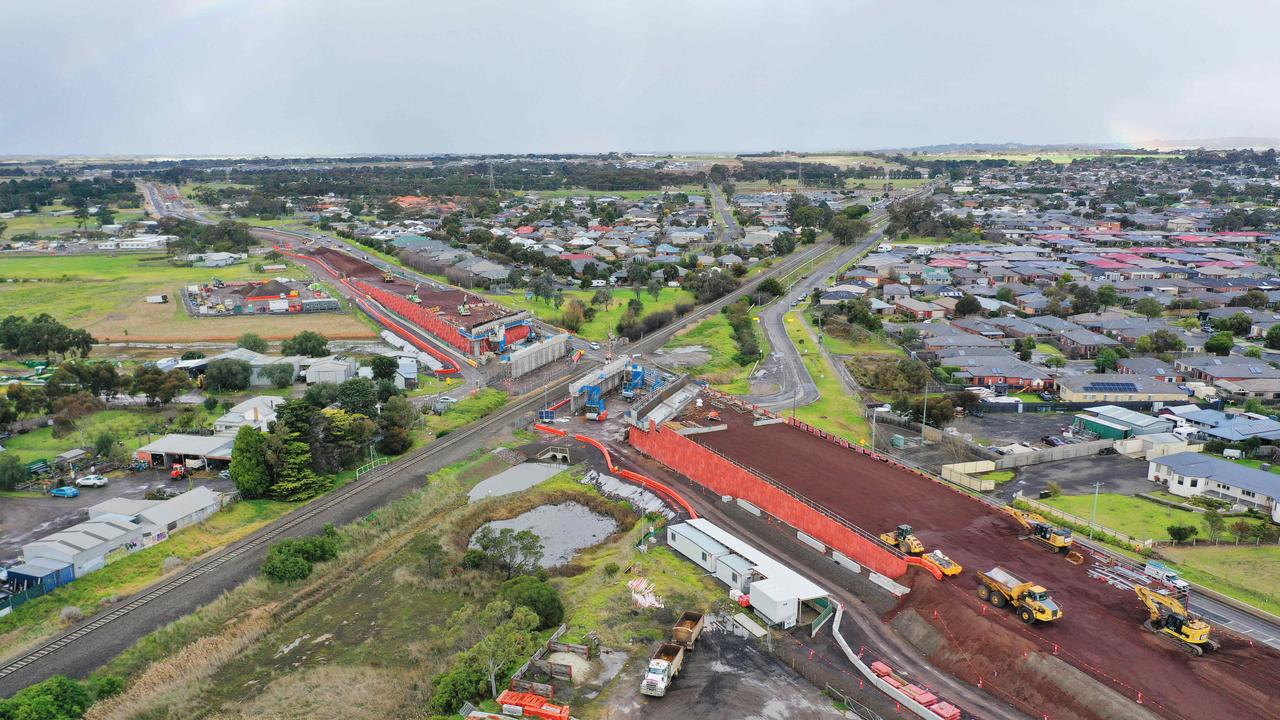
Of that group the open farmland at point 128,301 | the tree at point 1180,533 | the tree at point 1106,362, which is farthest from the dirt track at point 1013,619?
the open farmland at point 128,301

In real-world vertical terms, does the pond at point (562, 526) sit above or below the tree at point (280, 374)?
below

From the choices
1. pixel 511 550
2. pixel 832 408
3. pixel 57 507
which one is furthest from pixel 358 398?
pixel 832 408

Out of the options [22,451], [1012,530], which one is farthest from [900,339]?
[22,451]

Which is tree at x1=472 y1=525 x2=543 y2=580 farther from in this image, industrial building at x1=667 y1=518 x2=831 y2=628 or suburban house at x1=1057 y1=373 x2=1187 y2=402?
suburban house at x1=1057 y1=373 x2=1187 y2=402

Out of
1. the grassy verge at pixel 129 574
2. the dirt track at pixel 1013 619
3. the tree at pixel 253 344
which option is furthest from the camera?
the tree at pixel 253 344

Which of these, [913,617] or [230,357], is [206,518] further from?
[913,617]

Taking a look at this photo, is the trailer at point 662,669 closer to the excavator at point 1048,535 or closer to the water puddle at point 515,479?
the excavator at point 1048,535
